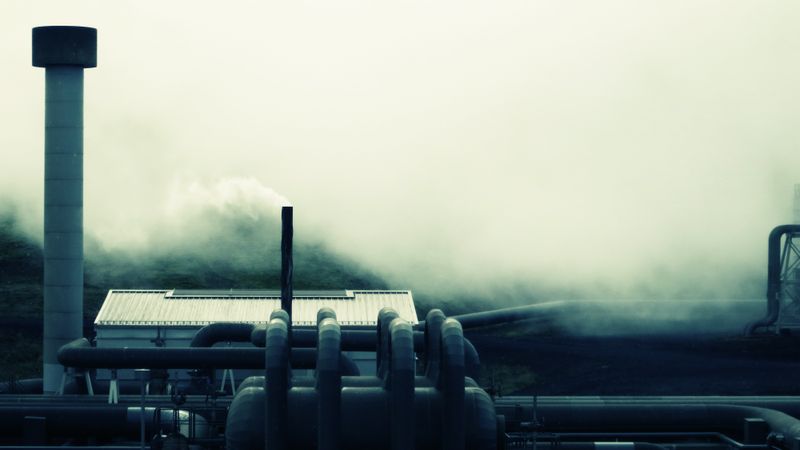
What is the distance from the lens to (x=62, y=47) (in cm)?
5162

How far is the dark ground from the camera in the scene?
192ft

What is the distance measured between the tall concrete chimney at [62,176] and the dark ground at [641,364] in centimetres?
1917

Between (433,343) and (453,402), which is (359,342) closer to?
(433,343)

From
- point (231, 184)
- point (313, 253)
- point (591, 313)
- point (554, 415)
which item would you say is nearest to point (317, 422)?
point (554, 415)

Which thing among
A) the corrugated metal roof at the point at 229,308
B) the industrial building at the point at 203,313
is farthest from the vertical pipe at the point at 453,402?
the corrugated metal roof at the point at 229,308

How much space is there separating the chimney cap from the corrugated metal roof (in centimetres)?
967

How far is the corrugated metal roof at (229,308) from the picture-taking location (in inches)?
2064

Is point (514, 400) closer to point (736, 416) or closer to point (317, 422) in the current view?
point (736, 416)

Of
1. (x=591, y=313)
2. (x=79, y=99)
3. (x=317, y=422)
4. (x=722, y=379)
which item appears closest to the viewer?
(x=317, y=422)

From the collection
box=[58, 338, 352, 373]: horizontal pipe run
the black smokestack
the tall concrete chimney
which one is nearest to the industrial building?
the tall concrete chimney

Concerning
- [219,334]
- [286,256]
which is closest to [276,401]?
[286,256]

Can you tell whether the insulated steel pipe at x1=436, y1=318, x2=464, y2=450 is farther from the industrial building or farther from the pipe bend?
the industrial building

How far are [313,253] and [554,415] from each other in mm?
51497

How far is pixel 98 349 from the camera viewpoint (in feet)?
153
